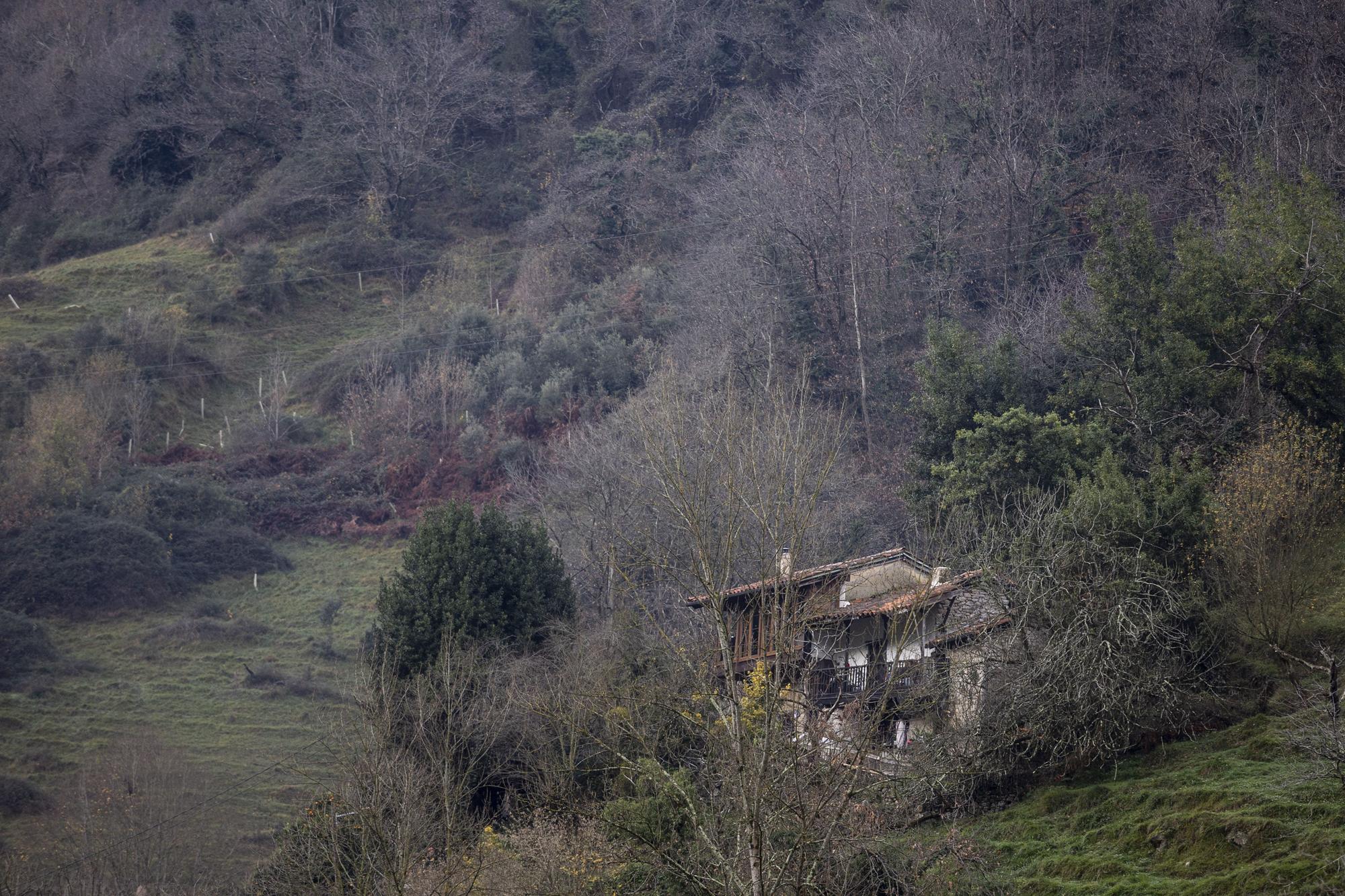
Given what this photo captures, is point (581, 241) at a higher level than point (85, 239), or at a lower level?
lower

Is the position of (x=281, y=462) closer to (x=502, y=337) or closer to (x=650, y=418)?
(x=502, y=337)

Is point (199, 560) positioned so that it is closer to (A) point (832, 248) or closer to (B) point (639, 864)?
(A) point (832, 248)

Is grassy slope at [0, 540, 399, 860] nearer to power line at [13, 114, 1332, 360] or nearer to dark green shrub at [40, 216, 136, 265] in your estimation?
power line at [13, 114, 1332, 360]

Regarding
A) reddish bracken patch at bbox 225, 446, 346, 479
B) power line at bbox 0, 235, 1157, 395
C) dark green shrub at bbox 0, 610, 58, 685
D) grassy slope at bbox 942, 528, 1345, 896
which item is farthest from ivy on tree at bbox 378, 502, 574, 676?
reddish bracken patch at bbox 225, 446, 346, 479

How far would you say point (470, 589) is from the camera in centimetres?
2833

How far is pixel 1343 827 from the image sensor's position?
15.1m

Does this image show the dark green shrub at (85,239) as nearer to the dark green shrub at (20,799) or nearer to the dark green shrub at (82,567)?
the dark green shrub at (82,567)

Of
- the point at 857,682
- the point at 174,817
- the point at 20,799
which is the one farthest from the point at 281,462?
the point at 857,682

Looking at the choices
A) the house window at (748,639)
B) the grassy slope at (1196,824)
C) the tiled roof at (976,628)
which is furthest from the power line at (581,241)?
the tiled roof at (976,628)

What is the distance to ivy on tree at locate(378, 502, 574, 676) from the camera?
2781cm

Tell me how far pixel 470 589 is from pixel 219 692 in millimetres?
10030

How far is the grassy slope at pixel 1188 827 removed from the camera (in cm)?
1539

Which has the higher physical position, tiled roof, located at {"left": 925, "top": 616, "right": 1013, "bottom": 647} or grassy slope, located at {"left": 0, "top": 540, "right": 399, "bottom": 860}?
tiled roof, located at {"left": 925, "top": 616, "right": 1013, "bottom": 647}

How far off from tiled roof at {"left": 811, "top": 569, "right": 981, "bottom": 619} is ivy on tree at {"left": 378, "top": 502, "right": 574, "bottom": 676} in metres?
7.61
